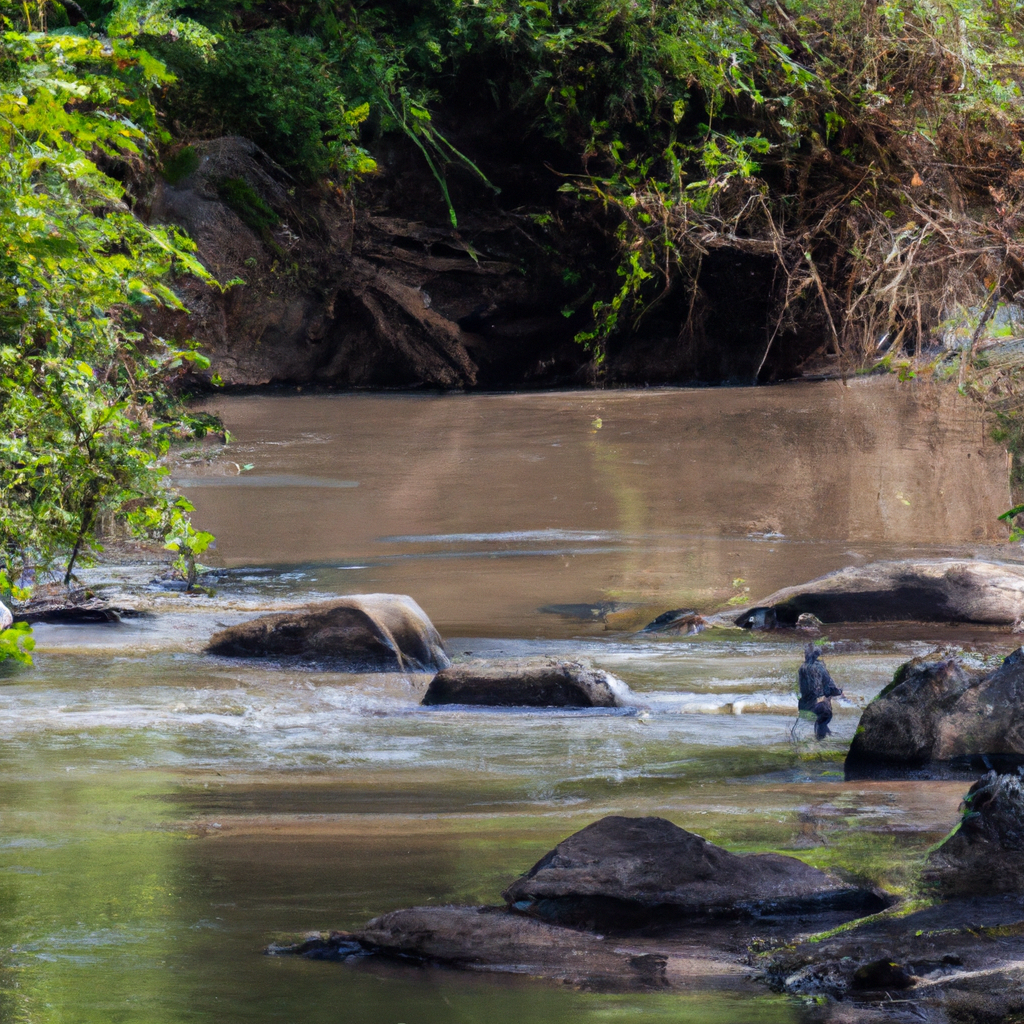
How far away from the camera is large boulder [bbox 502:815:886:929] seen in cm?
306

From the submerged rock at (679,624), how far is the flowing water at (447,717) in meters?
0.13

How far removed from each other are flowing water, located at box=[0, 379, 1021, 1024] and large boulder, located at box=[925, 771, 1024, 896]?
0.14 metres

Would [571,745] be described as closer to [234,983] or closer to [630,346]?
[234,983]

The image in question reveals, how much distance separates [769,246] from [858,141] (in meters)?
1.33

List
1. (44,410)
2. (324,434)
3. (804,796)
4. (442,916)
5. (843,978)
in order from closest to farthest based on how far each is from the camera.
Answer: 1. (843,978)
2. (442,916)
3. (804,796)
4. (44,410)
5. (324,434)

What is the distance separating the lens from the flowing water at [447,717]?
2.82 m

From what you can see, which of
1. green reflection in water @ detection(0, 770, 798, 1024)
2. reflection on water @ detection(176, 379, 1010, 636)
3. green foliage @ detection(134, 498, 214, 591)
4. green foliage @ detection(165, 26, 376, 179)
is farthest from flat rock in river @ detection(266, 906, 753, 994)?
green foliage @ detection(165, 26, 376, 179)

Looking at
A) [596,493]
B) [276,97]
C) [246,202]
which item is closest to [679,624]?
[596,493]

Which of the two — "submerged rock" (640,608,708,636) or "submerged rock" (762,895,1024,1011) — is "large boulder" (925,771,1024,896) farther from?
"submerged rock" (640,608,708,636)

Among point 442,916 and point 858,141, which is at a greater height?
point 858,141

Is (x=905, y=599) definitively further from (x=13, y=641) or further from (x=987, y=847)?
(x=13, y=641)

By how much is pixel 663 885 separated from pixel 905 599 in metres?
5.31

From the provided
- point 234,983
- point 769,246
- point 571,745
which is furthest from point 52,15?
point 234,983

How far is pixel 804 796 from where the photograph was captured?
172 inches
